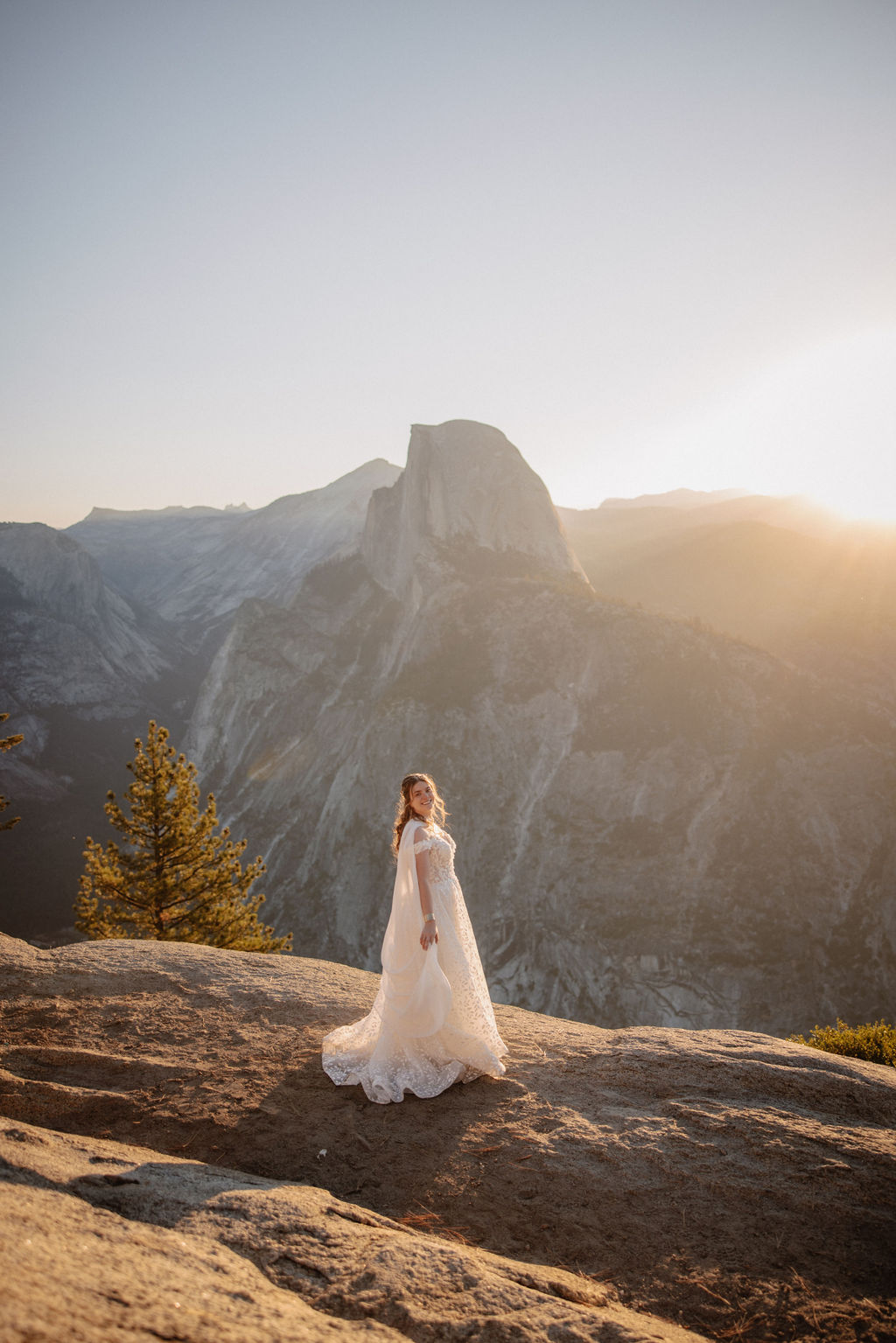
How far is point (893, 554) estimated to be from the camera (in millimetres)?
50312

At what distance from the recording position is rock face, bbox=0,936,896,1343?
326 centimetres

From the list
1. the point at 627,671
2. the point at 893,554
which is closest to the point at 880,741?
the point at 627,671

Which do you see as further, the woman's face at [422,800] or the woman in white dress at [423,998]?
the woman's face at [422,800]

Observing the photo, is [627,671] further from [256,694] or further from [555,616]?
[256,694]

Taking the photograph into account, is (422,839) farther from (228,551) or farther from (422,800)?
(228,551)

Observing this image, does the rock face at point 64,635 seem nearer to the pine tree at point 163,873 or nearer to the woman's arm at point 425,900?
the pine tree at point 163,873

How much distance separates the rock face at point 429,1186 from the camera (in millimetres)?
3264

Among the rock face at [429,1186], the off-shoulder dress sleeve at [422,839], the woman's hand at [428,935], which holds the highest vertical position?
the off-shoulder dress sleeve at [422,839]

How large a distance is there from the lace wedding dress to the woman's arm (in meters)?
0.05

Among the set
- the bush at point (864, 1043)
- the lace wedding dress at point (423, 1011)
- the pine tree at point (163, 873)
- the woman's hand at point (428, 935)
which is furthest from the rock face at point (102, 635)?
the bush at point (864, 1043)

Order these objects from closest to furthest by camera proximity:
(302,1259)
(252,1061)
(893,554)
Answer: (302,1259)
(252,1061)
(893,554)

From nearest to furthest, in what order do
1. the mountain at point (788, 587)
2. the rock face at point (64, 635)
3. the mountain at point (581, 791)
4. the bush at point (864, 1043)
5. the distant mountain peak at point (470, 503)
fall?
the bush at point (864, 1043) < the mountain at point (581, 791) < the mountain at point (788, 587) < the distant mountain peak at point (470, 503) < the rock face at point (64, 635)

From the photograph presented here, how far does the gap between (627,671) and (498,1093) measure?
100ft

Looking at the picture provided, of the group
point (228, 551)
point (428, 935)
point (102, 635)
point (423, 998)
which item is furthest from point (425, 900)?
point (228, 551)
